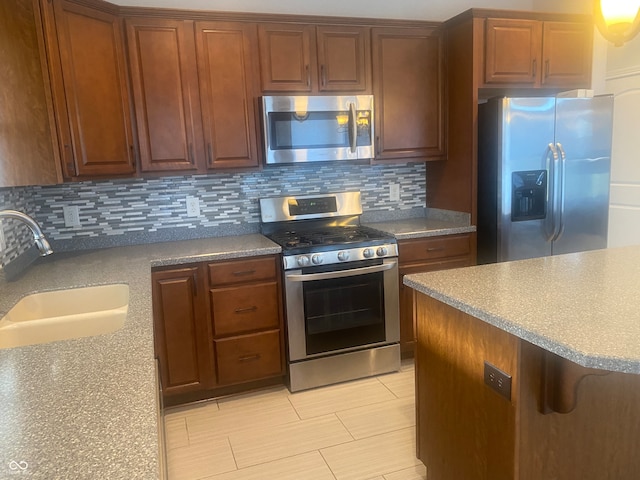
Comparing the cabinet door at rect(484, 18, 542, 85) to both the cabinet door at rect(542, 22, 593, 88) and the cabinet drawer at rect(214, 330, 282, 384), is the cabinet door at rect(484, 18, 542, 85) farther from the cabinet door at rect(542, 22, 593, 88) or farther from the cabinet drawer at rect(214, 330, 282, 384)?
the cabinet drawer at rect(214, 330, 282, 384)

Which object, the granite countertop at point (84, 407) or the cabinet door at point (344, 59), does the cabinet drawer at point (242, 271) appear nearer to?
the granite countertop at point (84, 407)

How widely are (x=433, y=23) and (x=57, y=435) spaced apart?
315 centimetres

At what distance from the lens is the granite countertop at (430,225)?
3.01 metres

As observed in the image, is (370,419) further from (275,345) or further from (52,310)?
(52,310)

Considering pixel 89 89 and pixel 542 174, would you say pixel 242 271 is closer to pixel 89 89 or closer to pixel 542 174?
pixel 89 89

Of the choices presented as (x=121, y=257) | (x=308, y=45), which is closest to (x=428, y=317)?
(x=121, y=257)

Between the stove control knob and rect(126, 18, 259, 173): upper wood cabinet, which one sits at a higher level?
rect(126, 18, 259, 173): upper wood cabinet

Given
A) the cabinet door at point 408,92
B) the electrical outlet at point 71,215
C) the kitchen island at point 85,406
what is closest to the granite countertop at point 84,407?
the kitchen island at point 85,406

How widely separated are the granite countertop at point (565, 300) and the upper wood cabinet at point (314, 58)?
1.63 meters

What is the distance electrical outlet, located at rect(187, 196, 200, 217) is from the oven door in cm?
84

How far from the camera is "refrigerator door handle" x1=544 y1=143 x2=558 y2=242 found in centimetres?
298

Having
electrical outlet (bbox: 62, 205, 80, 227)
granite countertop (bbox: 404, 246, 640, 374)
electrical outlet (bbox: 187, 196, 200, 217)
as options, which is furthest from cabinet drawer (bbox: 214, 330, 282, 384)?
granite countertop (bbox: 404, 246, 640, 374)

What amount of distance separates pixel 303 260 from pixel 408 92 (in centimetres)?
140

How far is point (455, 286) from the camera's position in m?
1.67
